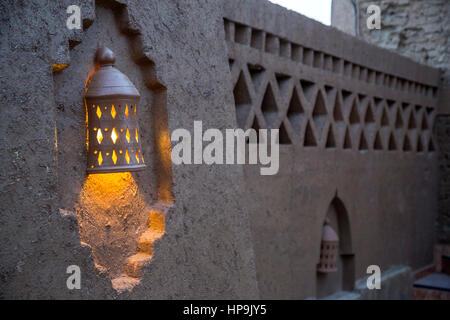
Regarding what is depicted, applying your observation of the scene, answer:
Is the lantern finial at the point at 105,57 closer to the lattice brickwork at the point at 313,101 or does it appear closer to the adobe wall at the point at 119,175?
the adobe wall at the point at 119,175

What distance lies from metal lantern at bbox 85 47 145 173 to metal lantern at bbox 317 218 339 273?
2610 mm

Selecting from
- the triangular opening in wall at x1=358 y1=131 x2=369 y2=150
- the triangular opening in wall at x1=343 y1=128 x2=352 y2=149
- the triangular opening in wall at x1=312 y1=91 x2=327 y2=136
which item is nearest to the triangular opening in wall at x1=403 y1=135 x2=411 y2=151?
the triangular opening in wall at x1=358 y1=131 x2=369 y2=150

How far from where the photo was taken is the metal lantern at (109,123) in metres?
2.28

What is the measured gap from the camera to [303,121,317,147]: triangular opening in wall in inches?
175

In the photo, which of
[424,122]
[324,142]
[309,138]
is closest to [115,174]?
[309,138]

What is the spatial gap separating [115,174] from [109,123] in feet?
0.92

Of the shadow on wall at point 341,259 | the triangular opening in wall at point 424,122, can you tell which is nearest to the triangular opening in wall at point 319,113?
the shadow on wall at point 341,259

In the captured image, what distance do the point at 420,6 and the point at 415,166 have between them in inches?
99.0

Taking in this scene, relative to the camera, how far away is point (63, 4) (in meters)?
2.15

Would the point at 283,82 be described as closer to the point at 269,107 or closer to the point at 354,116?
the point at 269,107

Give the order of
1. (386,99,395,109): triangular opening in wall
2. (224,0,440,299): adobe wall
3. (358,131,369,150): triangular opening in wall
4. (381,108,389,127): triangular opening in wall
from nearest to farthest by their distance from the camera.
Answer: (224,0,440,299): adobe wall, (358,131,369,150): triangular opening in wall, (381,108,389,127): triangular opening in wall, (386,99,395,109): triangular opening in wall

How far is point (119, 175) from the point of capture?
2.49 m

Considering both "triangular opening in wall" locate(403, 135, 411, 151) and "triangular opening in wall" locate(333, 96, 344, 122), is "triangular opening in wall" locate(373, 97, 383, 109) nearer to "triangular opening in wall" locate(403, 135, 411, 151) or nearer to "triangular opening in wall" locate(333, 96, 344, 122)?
"triangular opening in wall" locate(403, 135, 411, 151)
